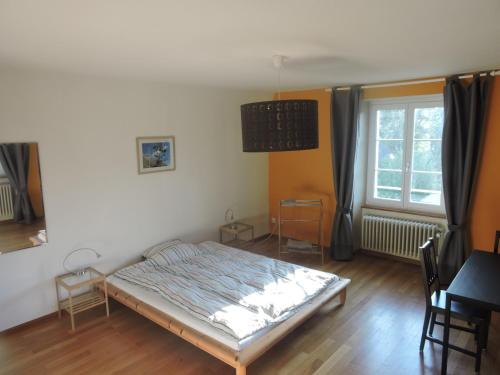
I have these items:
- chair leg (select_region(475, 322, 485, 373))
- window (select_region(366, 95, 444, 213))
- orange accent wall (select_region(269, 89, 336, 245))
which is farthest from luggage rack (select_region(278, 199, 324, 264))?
chair leg (select_region(475, 322, 485, 373))

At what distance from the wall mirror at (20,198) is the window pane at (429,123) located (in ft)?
13.4

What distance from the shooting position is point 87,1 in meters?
1.47

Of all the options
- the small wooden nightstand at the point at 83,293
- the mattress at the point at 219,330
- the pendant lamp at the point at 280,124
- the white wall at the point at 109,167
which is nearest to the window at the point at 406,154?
the mattress at the point at 219,330

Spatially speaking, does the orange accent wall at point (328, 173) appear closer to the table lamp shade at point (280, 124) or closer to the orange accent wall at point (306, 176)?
the orange accent wall at point (306, 176)

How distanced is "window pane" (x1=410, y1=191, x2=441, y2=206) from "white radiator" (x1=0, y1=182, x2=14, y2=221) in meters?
4.30

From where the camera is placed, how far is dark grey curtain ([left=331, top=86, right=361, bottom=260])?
176 inches

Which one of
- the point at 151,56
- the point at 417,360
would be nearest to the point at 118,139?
the point at 151,56

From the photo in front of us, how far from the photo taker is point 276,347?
2896 mm

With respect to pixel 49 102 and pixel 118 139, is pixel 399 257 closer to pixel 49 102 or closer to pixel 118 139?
pixel 118 139

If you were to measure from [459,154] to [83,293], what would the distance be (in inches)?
161

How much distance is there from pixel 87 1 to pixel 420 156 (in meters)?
3.99

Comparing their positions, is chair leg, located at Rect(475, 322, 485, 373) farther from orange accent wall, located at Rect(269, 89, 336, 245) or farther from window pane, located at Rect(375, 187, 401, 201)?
orange accent wall, located at Rect(269, 89, 336, 245)

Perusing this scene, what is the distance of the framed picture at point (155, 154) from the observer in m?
3.91

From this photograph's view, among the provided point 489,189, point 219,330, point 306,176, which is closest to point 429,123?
point 489,189
